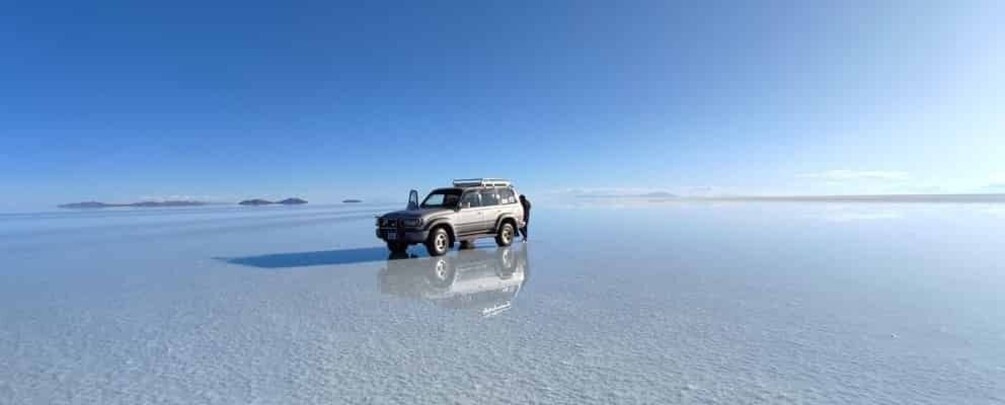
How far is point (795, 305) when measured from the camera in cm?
775

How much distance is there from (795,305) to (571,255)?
6.99 m

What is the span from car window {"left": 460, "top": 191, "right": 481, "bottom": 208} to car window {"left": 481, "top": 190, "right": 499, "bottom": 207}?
7.7 inches

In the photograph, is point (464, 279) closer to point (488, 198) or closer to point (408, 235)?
point (408, 235)

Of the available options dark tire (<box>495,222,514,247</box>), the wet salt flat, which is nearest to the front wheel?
the wet salt flat

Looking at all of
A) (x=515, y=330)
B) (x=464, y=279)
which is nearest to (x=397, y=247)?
(x=464, y=279)

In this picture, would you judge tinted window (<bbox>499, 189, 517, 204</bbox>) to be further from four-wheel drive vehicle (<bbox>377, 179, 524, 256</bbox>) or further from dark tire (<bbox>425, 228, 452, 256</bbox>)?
dark tire (<bbox>425, 228, 452, 256</bbox>)

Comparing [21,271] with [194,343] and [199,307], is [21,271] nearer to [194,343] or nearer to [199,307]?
Result: [199,307]

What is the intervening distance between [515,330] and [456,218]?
353 inches

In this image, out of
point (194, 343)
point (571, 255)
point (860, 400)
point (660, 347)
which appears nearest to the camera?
point (860, 400)

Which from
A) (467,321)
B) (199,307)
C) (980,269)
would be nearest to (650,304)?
(467,321)

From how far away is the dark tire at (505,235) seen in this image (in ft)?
55.0

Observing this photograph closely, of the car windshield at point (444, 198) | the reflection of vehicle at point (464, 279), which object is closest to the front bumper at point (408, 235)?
the reflection of vehicle at point (464, 279)

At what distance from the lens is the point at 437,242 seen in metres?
14.6

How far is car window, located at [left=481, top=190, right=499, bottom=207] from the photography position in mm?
16500
